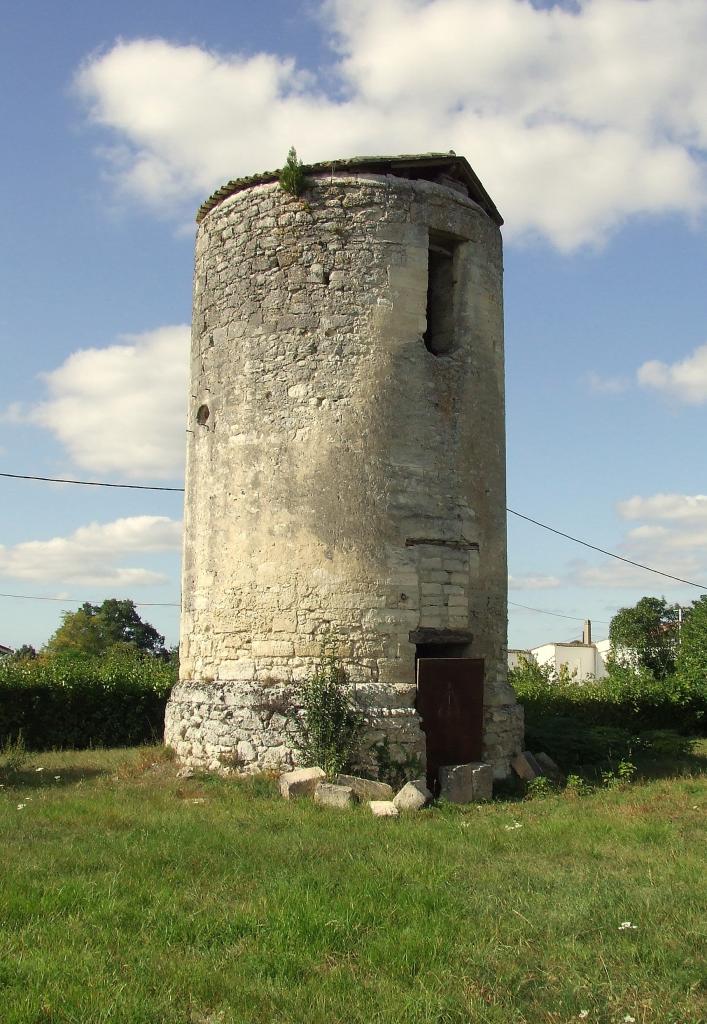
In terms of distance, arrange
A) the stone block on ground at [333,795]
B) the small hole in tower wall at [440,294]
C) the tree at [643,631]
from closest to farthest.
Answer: the stone block on ground at [333,795]
the small hole in tower wall at [440,294]
the tree at [643,631]

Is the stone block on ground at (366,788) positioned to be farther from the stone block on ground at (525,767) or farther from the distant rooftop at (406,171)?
the distant rooftop at (406,171)

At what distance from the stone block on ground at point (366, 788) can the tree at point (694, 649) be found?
1309cm

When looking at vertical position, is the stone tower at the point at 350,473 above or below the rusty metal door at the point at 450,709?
above

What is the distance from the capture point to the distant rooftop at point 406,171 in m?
11.0

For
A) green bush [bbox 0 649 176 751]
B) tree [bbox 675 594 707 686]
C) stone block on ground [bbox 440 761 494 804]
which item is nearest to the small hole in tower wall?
stone block on ground [bbox 440 761 494 804]

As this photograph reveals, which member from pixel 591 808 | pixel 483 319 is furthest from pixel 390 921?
pixel 483 319

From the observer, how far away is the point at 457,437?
11.0m

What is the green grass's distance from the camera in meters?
4.19

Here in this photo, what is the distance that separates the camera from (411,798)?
873 cm

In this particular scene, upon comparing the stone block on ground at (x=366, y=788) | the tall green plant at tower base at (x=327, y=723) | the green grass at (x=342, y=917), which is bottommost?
the green grass at (x=342, y=917)

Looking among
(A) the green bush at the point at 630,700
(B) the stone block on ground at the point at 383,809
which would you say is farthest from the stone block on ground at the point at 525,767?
(A) the green bush at the point at 630,700

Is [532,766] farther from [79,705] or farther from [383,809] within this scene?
[79,705]

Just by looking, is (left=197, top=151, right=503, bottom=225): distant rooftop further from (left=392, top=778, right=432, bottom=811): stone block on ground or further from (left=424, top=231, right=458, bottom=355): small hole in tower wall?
(left=392, top=778, right=432, bottom=811): stone block on ground

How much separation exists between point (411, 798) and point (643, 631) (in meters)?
34.9
